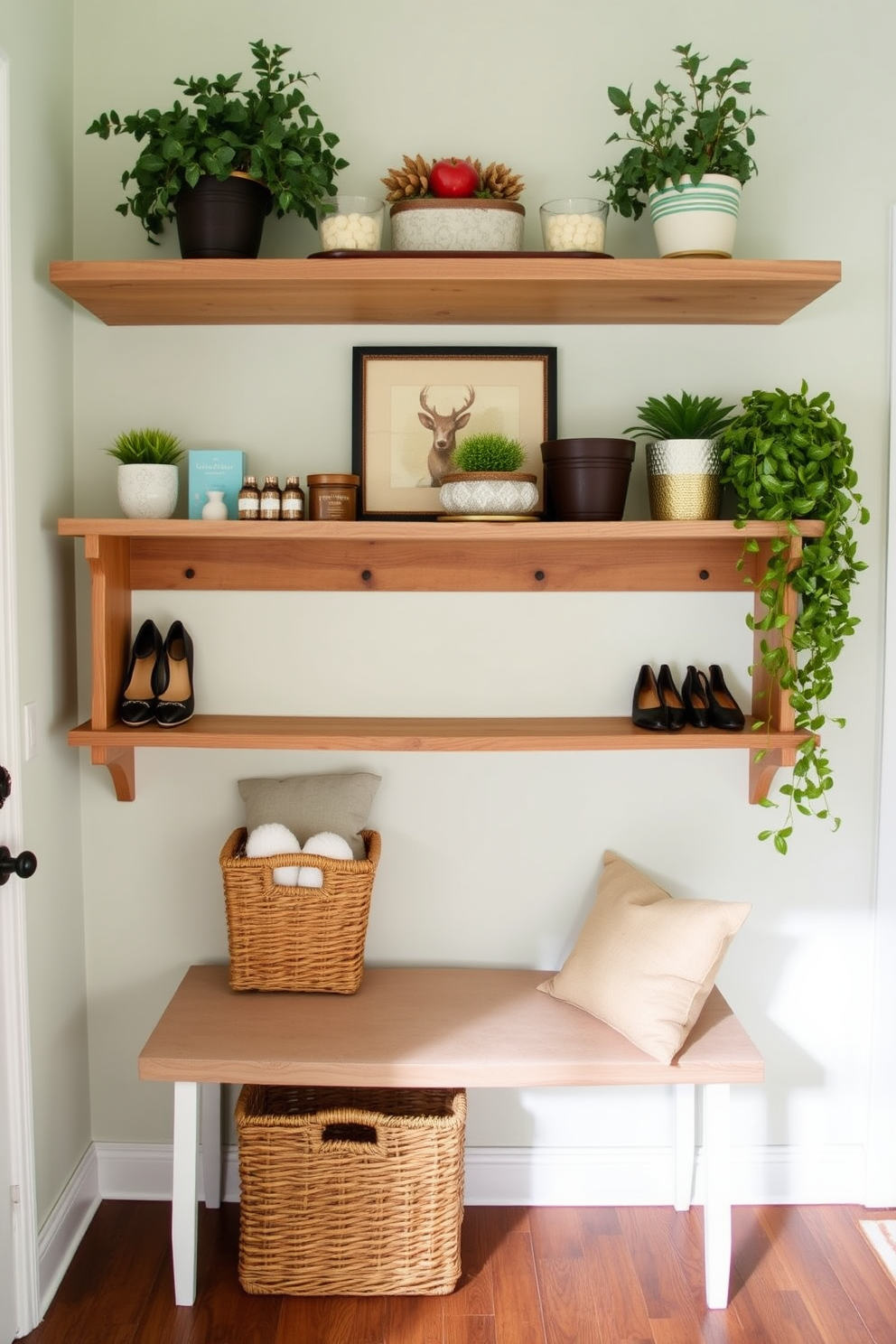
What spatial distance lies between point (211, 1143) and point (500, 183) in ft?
6.99

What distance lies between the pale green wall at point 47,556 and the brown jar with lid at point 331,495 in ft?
1.77

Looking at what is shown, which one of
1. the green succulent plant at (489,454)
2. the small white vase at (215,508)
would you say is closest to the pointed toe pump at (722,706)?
the green succulent plant at (489,454)

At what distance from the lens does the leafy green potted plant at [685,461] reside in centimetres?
223

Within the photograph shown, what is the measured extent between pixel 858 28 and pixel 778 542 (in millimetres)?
1146

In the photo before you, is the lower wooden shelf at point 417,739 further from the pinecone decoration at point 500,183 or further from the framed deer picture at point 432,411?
the pinecone decoration at point 500,183

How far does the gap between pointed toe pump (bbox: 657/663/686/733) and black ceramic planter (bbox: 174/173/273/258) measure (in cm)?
122

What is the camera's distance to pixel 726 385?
2.41 metres

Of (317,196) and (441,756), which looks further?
(441,756)

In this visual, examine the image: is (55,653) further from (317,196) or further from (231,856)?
(317,196)

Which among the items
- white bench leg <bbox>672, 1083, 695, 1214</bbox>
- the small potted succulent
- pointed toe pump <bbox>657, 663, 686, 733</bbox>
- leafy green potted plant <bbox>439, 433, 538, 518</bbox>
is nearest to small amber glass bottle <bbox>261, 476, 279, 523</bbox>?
leafy green potted plant <bbox>439, 433, 538, 518</bbox>

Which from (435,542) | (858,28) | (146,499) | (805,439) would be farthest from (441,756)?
(858,28)

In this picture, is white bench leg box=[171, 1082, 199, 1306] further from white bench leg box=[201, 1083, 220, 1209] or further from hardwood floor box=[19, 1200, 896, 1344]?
white bench leg box=[201, 1083, 220, 1209]

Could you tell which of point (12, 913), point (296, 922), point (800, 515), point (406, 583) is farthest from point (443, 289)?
point (12, 913)

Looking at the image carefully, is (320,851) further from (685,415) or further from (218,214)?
(218,214)
